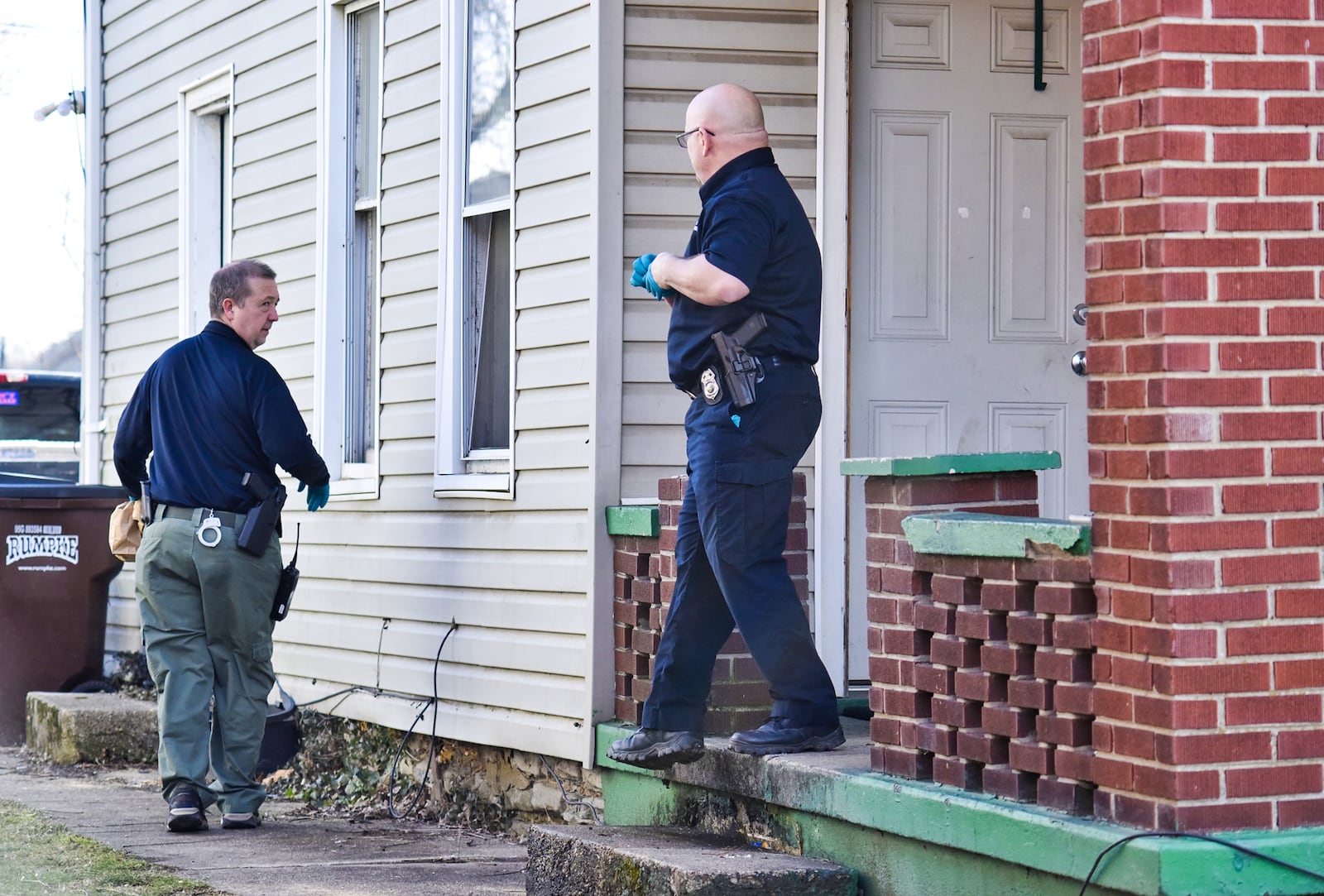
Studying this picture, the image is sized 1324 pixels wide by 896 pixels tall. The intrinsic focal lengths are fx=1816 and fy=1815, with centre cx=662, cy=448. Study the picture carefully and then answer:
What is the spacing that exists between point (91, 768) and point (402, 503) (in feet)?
8.50

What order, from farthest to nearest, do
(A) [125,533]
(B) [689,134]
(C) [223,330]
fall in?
1. (A) [125,533]
2. (C) [223,330]
3. (B) [689,134]

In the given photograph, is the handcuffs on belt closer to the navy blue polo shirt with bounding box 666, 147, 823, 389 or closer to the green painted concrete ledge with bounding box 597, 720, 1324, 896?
the green painted concrete ledge with bounding box 597, 720, 1324, 896

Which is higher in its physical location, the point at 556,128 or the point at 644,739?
the point at 556,128

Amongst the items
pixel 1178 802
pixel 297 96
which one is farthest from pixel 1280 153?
pixel 297 96

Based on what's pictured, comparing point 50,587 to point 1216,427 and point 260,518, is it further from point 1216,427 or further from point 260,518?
point 1216,427

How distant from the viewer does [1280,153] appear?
158 inches

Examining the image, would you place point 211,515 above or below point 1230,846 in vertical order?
above

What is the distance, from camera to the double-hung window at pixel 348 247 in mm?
8680

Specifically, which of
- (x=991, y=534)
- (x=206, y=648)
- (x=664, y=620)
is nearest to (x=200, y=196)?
(x=206, y=648)

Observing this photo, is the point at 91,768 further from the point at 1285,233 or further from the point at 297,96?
the point at 1285,233

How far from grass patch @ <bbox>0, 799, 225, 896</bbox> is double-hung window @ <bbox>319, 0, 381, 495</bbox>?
7.71 ft

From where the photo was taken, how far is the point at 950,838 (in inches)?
178

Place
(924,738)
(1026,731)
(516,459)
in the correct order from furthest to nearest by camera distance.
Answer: (516,459), (924,738), (1026,731)

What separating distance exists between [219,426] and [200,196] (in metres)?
3.77
